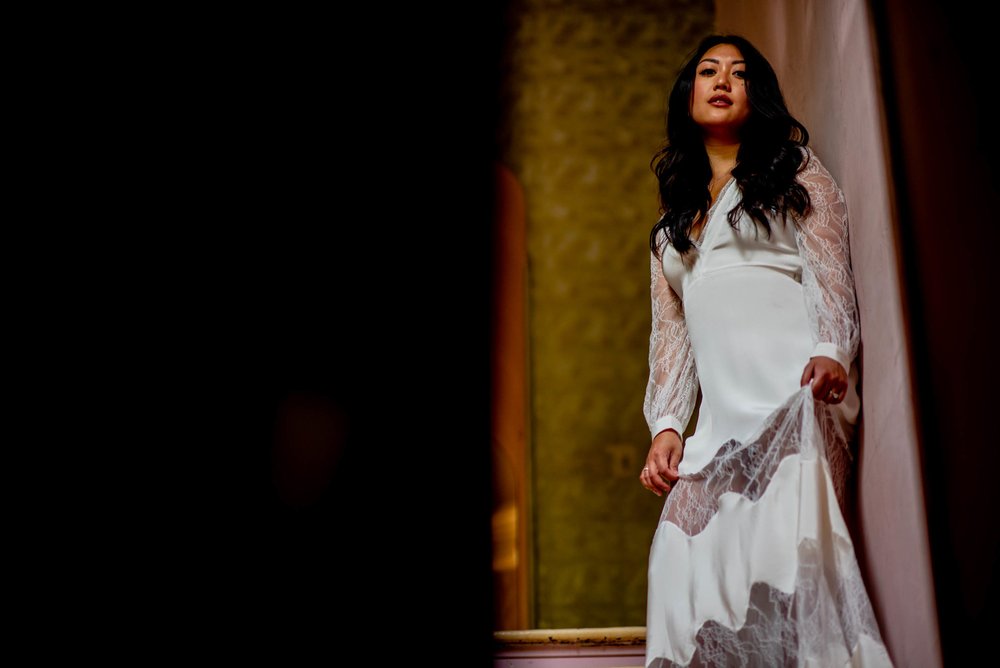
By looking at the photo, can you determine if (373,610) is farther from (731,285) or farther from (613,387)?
(613,387)

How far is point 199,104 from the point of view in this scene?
2.44 metres

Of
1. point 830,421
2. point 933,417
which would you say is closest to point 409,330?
point 830,421

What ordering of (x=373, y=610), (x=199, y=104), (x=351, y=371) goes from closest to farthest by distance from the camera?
(x=373, y=610)
(x=199, y=104)
(x=351, y=371)

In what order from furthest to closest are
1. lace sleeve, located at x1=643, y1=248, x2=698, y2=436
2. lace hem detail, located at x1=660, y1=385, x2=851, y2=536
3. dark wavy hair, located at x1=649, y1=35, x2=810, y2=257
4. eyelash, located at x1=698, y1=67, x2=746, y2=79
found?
eyelash, located at x1=698, y1=67, x2=746, y2=79, lace sleeve, located at x1=643, y1=248, x2=698, y2=436, dark wavy hair, located at x1=649, y1=35, x2=810, y2=257, lace hem detail, located at x1=660, y1=385, x2=851, y2=536

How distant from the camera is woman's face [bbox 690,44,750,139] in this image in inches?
72.7

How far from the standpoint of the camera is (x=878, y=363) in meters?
1.42

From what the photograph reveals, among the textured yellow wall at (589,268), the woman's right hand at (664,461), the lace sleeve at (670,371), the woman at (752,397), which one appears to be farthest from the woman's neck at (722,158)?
the textured yellow wall at (589,268)

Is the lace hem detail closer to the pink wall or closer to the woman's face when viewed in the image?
the pink wall

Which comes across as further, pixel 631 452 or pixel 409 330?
pixel 631 452

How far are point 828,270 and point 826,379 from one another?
205 millimetres

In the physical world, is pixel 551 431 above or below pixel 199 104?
below

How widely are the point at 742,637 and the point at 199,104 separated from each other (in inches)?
74.1

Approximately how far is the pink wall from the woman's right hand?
0.31m

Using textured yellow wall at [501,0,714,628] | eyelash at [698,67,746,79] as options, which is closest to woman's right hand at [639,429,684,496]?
eyelash at [698,67,746,79]
